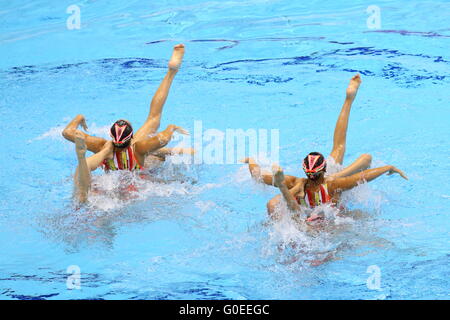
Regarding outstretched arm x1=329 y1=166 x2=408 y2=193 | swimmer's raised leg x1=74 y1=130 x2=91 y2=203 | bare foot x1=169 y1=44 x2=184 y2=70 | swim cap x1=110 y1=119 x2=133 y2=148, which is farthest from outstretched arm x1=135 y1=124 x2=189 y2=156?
outstretched arm x1=329 y1=166 x2=408 y2=193

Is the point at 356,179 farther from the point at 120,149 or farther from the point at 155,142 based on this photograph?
the point at 120,149

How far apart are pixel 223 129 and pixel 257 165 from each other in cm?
300

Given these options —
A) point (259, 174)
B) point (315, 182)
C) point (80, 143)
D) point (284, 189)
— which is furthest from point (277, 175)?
point (80, 143)

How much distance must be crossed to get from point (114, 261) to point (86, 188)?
0.70 m

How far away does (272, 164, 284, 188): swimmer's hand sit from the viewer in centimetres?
487

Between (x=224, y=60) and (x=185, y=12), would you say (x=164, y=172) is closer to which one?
(x=224, y=60)

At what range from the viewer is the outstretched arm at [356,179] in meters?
5.69

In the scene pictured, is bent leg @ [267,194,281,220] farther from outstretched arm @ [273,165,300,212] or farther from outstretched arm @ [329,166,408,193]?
outstretched arm @ [329,166,408,193]

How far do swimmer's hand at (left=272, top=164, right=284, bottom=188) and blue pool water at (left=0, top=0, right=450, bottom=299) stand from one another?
0.75 m

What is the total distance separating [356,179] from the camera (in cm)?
569

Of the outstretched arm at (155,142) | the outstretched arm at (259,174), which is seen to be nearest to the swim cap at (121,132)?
the outstretched arm at (155,142)

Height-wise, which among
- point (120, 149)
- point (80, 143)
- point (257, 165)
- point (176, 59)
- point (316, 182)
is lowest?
point (316, 182)
